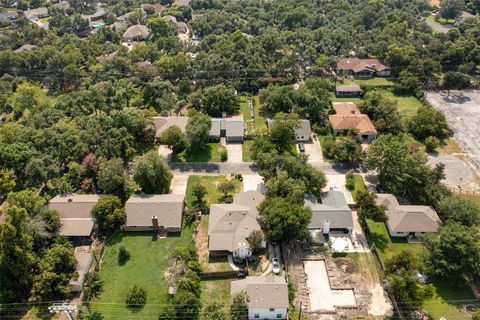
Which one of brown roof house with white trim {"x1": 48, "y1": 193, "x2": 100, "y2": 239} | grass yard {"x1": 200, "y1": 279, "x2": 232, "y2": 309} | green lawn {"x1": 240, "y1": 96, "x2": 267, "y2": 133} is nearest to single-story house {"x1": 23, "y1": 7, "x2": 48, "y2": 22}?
green lawn {"x1": 240, "y1": 96, "x2": 267, "y2": 133}

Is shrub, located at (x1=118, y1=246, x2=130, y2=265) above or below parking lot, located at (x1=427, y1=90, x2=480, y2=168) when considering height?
below

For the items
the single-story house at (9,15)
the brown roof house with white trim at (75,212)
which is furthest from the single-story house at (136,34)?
the brown roof house with white trim at (75,212)

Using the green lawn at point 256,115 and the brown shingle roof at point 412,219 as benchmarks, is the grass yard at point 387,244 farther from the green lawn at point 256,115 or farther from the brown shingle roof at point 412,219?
the green lawn at point 256,115

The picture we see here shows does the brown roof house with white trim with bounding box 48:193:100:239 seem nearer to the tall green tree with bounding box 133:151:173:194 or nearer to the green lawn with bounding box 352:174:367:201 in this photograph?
the tall green tree with bounding box 133:151:173:194

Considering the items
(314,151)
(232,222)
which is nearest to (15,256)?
(232,222)

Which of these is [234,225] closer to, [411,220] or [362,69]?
[411,220]

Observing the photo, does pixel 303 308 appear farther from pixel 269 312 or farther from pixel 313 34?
pixel 313 34
